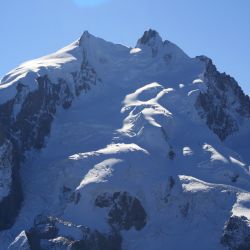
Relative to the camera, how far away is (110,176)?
164 m

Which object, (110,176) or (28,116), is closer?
(110,176)

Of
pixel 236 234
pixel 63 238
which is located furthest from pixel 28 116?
pixel 236 234

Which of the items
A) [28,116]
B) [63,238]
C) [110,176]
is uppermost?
[28,116]

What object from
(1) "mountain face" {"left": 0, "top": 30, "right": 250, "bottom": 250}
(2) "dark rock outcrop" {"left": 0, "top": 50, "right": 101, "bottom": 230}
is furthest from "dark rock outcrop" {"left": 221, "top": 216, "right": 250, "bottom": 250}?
(2) "dark rock outcrop" {"left": 0, "top": 50, "right": 101, "bottom": 230}

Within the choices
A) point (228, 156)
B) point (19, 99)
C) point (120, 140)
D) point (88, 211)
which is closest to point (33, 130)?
point (19, 99)

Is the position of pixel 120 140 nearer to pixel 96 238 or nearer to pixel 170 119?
pixel 170 119

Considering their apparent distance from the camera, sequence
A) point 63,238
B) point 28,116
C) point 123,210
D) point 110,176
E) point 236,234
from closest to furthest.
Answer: point 63,238 < point 236,234 < point 123,210 < point 110,176 < point 28,116

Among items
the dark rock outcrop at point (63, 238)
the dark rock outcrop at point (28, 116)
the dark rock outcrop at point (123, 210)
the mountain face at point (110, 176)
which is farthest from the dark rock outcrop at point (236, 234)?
the dark rock outcrop at point (28, 116)

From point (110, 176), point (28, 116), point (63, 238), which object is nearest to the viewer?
point (63, 238)

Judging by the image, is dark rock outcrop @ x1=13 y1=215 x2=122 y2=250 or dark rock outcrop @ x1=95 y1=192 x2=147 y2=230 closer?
dark rock outcrop @ x1=13 y1=215 x2=122 y2=250

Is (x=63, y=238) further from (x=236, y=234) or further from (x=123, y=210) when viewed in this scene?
(x=236, y=234)

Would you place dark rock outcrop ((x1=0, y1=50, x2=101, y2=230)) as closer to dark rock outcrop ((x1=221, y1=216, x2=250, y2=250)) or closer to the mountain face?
the mountain face

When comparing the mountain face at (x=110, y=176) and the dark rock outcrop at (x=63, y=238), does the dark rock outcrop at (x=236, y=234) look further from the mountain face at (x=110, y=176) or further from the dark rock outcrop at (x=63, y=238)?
the dark rock outcrop at (x=63, y=238)

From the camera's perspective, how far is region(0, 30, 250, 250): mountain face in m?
154
